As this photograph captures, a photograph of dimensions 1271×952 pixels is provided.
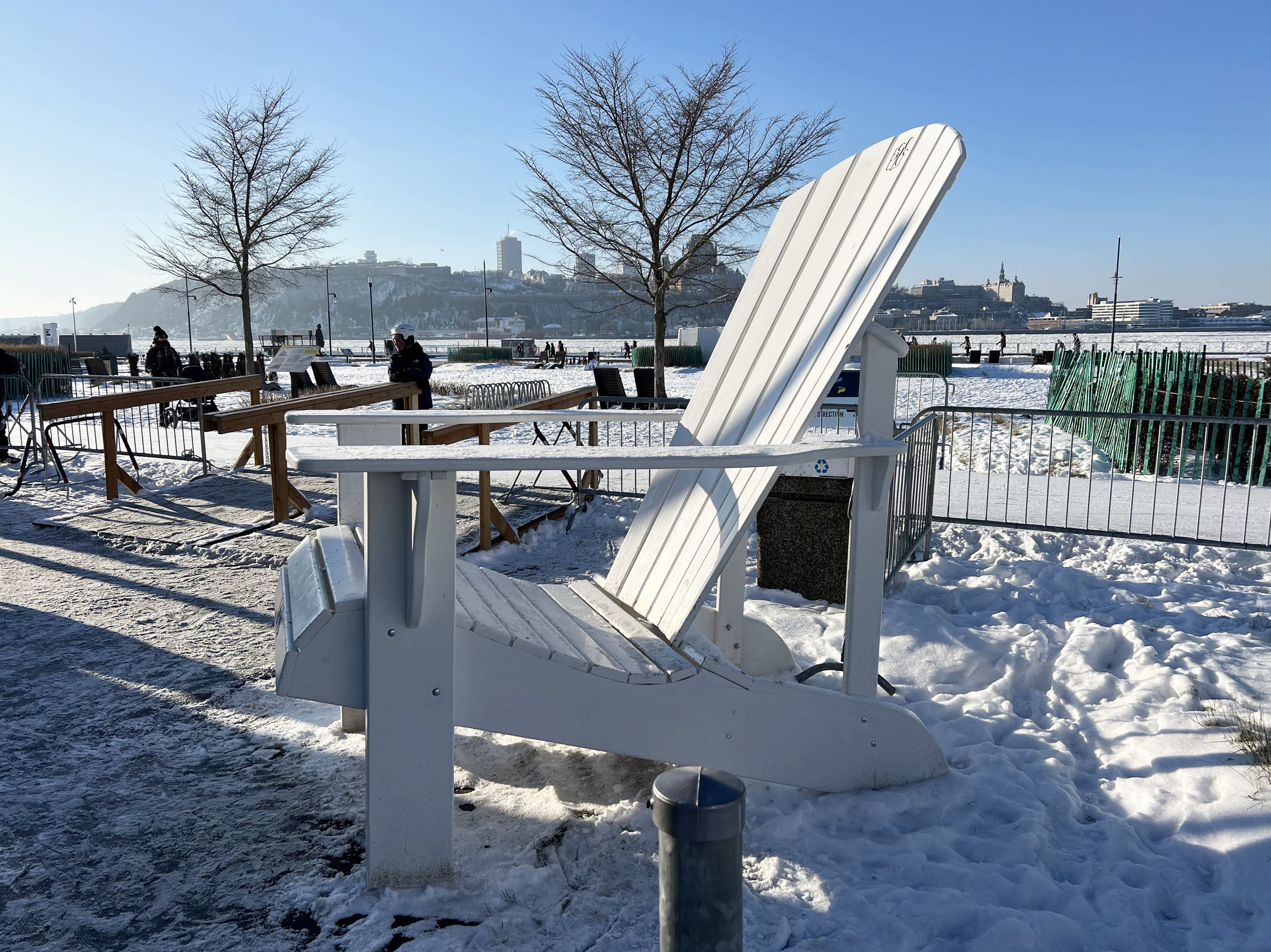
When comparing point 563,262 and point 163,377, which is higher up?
point 563,262

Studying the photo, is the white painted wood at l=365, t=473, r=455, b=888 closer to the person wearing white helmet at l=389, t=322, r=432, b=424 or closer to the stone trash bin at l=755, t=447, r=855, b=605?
the stone trash bin at l=755, t=447, r=855, b=605

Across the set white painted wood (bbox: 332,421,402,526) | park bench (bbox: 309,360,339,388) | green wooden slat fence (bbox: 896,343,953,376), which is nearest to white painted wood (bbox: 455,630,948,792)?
white painted wood (bbox: 332,421,402,526)

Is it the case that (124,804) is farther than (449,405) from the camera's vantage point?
No

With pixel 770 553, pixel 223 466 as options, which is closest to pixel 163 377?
pixel 223 466

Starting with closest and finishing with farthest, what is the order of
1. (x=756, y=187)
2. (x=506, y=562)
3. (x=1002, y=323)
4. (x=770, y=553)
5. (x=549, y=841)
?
(x=549, y=841) → (x=770, y=553) → (x=506, y=562) → (x=756, y=187) → (x=1002, y=323)

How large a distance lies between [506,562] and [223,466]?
5521 mm

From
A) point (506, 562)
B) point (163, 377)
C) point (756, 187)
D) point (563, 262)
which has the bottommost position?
point (506, 562)

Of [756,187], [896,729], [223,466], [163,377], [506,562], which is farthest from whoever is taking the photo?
[756,187]

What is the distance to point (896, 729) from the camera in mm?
2672

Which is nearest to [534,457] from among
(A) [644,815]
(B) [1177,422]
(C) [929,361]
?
(A) [644,815]

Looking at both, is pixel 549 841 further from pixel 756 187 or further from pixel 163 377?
pixel 756 187

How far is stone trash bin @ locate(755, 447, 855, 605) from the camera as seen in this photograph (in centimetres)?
489

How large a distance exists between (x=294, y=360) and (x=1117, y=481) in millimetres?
15837

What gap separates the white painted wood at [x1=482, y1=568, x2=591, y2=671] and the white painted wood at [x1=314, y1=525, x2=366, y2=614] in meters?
0.46
